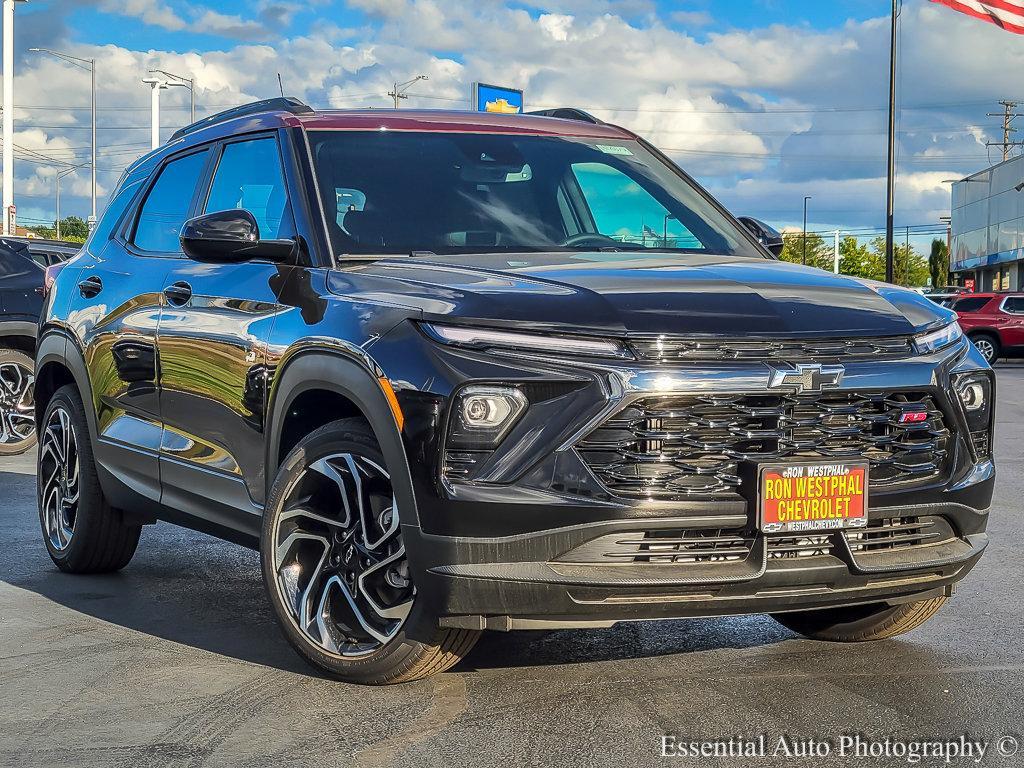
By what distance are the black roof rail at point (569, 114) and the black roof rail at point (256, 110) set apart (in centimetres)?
114

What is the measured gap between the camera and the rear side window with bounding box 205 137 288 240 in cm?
536

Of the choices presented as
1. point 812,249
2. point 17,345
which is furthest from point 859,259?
point 17,345

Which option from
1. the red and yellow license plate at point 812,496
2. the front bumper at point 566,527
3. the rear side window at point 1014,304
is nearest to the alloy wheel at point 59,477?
the front bumper at point 566,527

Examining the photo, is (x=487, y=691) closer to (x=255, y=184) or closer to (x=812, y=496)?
(x=812, y=496)

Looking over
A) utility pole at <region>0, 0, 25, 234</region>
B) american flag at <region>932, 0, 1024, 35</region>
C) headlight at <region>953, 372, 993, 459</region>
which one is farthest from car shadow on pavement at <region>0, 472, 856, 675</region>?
utility pole at <region>0, 0, 25, 234</region>

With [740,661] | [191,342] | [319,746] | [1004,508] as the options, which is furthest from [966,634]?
[1004,508]

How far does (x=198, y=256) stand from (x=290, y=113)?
789mm

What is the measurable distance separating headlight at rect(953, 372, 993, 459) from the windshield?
4.58 ft

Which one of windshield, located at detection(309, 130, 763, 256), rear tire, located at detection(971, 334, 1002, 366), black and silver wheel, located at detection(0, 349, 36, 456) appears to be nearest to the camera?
windshield, located at detection(309, 130, 763, 256)

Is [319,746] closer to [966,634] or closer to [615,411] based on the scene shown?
[615,411]

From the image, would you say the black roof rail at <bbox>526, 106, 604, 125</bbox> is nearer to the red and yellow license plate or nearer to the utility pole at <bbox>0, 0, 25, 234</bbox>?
the red and yellow license plate

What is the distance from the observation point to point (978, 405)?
4.55 metres

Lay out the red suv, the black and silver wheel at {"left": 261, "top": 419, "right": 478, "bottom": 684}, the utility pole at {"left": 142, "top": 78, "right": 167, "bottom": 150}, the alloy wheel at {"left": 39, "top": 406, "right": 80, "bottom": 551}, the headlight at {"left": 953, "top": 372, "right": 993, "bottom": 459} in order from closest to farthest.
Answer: the black and silver wheel at {"left": 261, "top": 419, "right": 478, "bottom": 684}, the headlight at {"left": 953, "top": 372, "right": 993, "bottom": 459}, the alloy wheel at {"left": 39, "top": 406, "right": 80, "bottom": 551}, the red suv, the utility pole at {"left": 142, "top": 78, "right": 167, "bottom": 150}

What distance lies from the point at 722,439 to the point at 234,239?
75.0 inches
